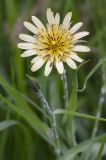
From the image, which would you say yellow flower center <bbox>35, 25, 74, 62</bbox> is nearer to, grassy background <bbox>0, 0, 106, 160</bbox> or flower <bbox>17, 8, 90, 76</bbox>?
flower <bbox>17, 8, 90, 76</bbox>

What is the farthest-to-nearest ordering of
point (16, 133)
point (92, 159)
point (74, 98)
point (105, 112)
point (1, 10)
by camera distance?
point (1, 10) → point (105, 112) → point (16, 133) → point (92, 159) → point (74, 98)

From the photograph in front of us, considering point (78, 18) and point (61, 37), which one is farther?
point (78, 18)

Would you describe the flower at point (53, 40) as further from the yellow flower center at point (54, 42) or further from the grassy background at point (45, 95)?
the grassy background at point (45, 95)

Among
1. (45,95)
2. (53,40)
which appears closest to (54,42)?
(53,40)

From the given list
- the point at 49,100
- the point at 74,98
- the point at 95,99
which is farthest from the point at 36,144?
the point at 74,98

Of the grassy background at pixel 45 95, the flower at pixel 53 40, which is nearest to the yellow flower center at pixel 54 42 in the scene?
the flower at pixel 53 40

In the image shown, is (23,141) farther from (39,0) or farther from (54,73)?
(39,0)
